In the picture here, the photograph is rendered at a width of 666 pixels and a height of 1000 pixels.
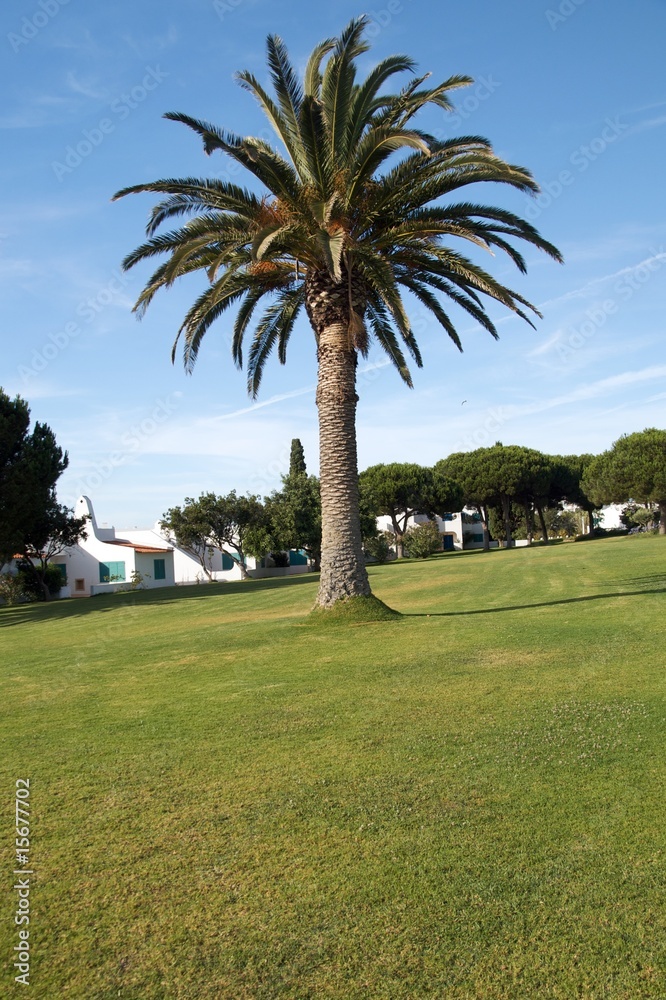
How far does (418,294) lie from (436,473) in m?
53.5

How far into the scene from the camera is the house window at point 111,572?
52.5m

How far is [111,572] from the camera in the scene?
52812 millimetres

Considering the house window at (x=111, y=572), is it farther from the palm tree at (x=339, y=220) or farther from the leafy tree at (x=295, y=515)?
the palm tree at (x=339, y=220)

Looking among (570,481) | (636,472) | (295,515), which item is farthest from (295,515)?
(570,481)

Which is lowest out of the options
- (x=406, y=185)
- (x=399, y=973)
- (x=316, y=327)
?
(x=399, y=973)

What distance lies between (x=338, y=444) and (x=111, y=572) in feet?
137

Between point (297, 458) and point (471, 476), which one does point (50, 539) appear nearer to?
point (297, 458)

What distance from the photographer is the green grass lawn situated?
319 centimetres

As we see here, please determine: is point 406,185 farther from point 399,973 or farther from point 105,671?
point 399,973

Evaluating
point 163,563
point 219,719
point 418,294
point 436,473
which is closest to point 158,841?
point 219,719

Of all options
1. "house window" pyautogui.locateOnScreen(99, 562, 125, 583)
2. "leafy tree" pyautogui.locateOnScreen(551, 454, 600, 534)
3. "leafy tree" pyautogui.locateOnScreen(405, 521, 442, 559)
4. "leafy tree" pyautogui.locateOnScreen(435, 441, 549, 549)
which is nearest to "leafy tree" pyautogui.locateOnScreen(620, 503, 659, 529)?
"leafy tree" pyautogui.locateOnScreen(551, 454, 600, 534)

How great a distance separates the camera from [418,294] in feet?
52.9

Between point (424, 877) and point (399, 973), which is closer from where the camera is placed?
point (399, 973)

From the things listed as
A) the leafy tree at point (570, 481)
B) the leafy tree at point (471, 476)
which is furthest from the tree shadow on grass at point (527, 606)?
the leafy tree at point (570, 481)
